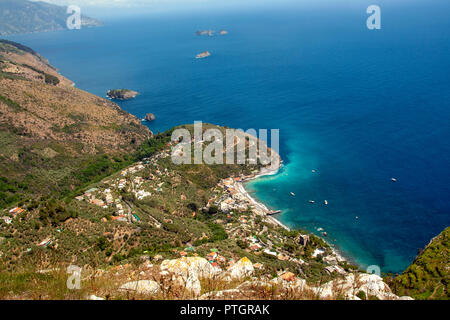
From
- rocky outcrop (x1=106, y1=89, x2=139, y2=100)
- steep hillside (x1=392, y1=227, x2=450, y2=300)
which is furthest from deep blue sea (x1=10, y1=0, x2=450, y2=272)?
steep hillside (x1=392, y1=227, x2=450, y2=300)

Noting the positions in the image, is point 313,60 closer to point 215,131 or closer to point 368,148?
point 368,148

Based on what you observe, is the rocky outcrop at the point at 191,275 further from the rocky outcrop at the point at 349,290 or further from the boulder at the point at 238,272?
the rocky outcrop at the point at 349,290

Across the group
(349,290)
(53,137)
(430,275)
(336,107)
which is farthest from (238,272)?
(336,107)

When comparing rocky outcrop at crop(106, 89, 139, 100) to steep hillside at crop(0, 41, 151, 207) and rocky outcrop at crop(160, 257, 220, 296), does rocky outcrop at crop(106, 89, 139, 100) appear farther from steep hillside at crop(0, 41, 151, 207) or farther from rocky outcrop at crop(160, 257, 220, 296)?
rocky outcrop at crop(160, 257, 220, 296)

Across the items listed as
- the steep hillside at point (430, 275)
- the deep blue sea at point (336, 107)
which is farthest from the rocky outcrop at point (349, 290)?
the deep blue sea at point (336, 107)

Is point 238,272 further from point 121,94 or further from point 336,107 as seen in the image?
point 121,94
